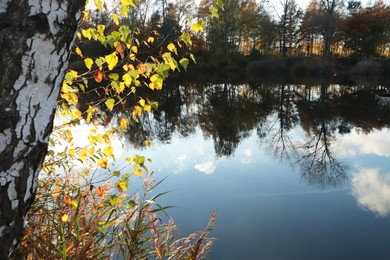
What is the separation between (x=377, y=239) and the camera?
4.69 metres

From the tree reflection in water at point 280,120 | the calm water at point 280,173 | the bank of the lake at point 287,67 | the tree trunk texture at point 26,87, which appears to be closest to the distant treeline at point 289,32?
the bank of the lake at point 287,67

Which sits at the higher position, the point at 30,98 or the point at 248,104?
the point at 30,98

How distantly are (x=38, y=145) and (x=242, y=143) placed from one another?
8945mm

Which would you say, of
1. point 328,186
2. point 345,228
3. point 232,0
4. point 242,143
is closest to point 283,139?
point 242,143

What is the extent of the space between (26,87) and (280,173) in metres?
7.03

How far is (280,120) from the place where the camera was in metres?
12.9

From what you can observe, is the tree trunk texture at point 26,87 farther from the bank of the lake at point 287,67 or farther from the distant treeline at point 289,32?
the distant treeline at point 289,32

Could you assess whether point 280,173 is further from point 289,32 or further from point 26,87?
point 289,32

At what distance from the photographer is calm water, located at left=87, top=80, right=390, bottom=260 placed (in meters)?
4.76

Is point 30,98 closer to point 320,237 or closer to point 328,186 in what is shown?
point 320,237

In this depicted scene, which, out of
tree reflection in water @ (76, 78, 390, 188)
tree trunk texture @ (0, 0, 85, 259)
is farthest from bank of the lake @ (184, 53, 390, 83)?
tree trunk texture @ (0, 0, 85, 259)

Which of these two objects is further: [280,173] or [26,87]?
[280,173]

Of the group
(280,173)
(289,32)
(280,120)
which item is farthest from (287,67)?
(280,173)

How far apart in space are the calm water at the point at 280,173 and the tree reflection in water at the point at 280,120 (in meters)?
0.04
